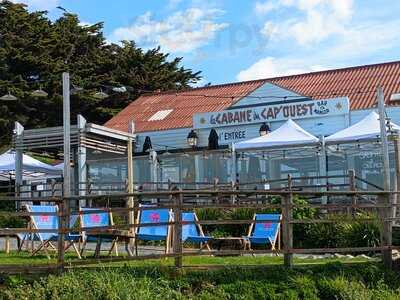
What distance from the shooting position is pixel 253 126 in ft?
91.6

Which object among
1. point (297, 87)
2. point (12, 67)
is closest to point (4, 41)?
point (12, 67)

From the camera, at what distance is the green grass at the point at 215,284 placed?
901 cm

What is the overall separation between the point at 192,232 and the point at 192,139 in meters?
15.4

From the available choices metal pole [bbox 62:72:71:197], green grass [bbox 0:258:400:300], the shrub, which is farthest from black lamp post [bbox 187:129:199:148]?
green grass [bbox 0:258:400:300]

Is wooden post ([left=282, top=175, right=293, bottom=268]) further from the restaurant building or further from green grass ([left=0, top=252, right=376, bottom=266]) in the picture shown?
the restaurant building

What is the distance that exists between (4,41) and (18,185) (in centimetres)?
2076

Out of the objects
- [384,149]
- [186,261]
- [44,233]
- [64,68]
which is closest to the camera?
[186,261]

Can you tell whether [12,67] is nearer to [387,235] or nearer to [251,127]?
[251,127]

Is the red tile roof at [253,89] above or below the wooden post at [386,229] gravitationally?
above

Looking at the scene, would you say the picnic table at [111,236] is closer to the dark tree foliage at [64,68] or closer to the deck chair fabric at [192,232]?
the deck chair fabric at [192,232]

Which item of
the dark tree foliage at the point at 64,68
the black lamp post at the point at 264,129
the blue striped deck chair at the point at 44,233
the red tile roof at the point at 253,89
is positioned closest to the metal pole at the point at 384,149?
the blue striped deck chair at the point at 44,233

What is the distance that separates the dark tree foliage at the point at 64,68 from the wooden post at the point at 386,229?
99.3ft

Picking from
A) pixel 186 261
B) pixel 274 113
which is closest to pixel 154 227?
pixel 186 261

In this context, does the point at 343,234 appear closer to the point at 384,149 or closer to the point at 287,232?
the point at 384,149
